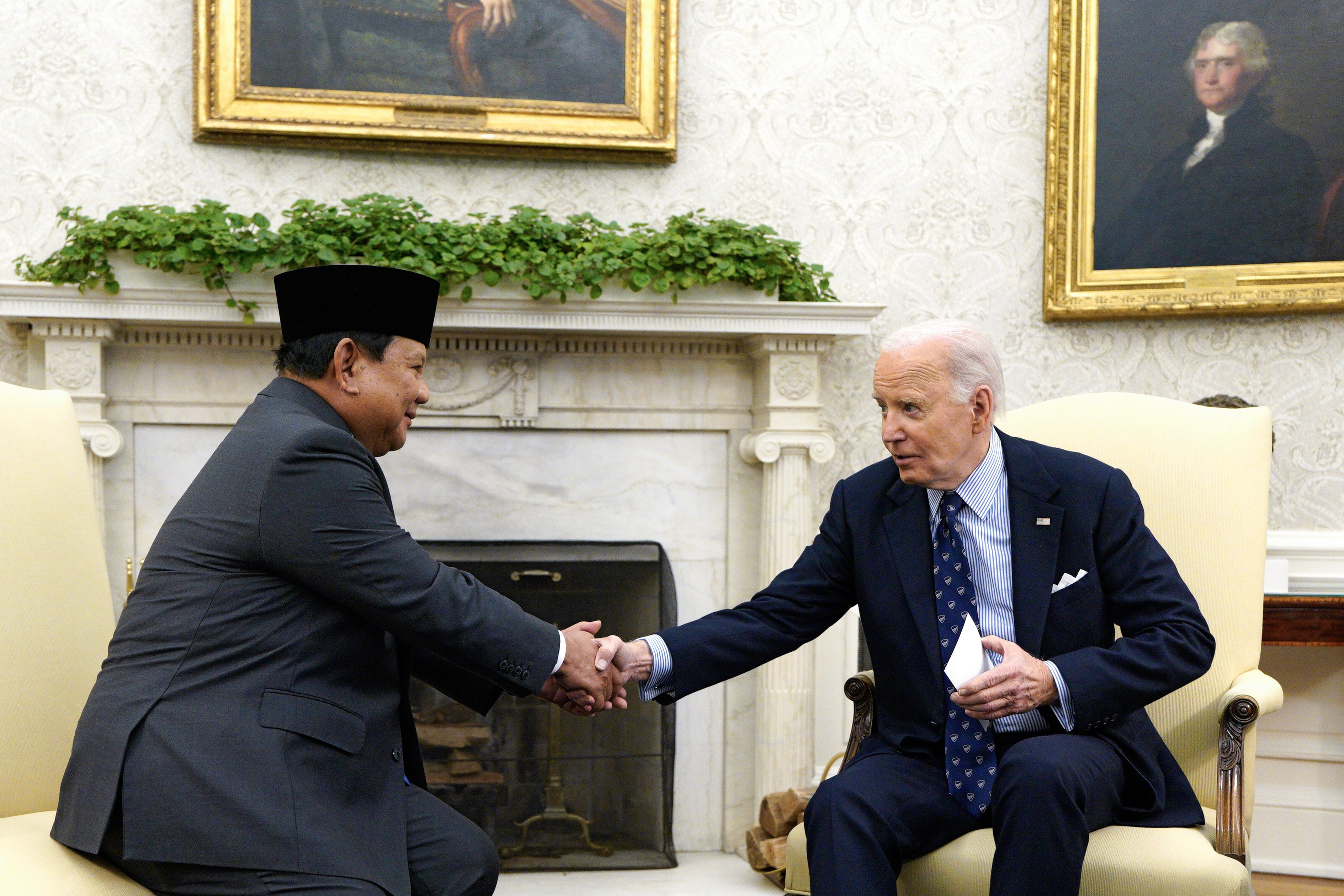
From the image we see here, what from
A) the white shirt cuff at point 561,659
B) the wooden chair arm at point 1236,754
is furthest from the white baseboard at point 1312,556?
the white shirt cuff at point 561,659

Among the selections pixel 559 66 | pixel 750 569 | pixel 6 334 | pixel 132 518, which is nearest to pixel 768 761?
pixel 750 569

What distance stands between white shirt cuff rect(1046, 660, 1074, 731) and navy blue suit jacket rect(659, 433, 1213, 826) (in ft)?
0.04

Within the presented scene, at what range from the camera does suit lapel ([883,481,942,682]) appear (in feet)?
7.08

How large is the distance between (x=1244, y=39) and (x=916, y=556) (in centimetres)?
266

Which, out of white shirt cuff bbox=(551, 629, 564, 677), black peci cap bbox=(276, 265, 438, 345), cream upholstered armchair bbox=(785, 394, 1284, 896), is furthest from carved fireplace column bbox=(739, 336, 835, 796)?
black peci cap bbox=(276, 265, 438, 345)

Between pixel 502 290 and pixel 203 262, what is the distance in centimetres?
86

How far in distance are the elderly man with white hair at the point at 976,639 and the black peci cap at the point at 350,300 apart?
80 cm

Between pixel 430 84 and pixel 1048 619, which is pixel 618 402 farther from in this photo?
pixel 1048 619

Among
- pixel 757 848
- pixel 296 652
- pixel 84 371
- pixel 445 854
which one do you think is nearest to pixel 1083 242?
pixel 757 848

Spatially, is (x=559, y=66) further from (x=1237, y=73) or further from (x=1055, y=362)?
(x=1237, y=73)

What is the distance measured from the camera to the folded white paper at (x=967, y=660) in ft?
6.47

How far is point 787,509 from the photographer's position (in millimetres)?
3668

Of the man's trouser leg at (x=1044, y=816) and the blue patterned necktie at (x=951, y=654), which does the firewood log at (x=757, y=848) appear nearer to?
the blue patterned necktie at (x=951, y=654)

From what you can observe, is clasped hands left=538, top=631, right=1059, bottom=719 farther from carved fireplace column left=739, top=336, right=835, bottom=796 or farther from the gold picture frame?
the gold picture frame
